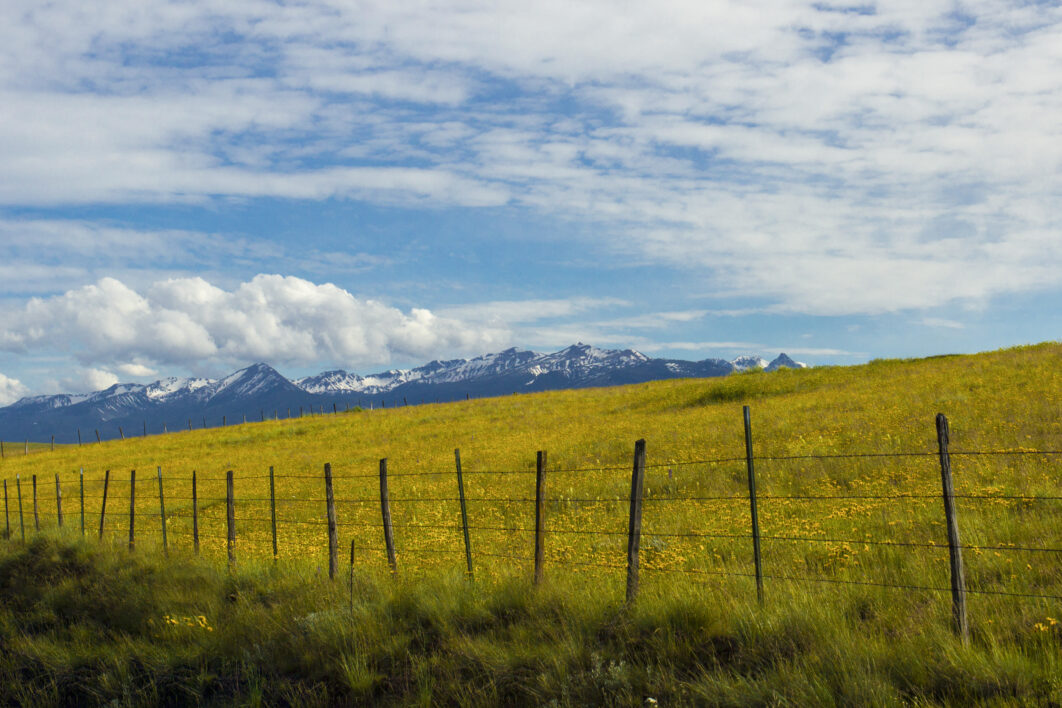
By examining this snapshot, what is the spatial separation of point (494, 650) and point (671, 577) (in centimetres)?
308

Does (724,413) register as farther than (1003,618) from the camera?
Yes

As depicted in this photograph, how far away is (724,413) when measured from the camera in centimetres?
3225

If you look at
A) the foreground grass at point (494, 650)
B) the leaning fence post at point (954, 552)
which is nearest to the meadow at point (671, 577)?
the foreground grass at point (494, 650)

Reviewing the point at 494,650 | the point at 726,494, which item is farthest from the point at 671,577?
the point at 726,494

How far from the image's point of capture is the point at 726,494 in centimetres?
1681

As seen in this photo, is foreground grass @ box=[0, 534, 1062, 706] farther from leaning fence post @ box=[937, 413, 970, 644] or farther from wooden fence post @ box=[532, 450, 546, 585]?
wooden fence post @ box=[532, 450, 546, 585]

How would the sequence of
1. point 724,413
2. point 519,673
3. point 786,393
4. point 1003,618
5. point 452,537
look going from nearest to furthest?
point 1003,618, point 519,673, point 452,537, point 724,413, point 786,393

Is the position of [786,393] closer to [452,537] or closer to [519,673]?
[452,537]

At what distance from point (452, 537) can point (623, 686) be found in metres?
9.36

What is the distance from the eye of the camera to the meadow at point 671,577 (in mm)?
6465

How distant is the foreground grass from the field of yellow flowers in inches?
30.1

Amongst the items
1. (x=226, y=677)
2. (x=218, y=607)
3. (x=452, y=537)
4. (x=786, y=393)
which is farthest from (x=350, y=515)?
(x=786, y=393)

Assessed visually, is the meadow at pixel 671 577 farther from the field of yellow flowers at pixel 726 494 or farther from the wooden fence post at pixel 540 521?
the wooden fence post at pixel 540 521

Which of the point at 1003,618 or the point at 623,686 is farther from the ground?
the point at 1003,618
